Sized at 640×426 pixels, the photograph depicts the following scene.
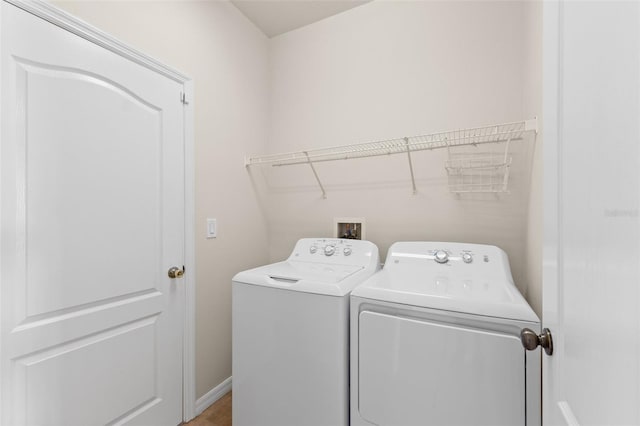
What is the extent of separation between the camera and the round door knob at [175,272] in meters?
1.68

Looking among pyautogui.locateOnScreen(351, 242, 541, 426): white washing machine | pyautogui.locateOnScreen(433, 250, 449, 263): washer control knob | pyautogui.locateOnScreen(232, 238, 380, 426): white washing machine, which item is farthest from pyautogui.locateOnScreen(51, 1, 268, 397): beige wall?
pyautogui.locateOnScreen(433, 250, 449, 263): washer control knob

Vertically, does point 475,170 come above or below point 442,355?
above

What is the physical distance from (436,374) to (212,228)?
1517mm

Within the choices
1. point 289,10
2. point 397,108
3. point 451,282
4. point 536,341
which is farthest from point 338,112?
point 536,341

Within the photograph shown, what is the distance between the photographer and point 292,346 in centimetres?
141

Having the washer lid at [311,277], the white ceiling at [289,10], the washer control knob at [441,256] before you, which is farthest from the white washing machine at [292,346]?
the white ceiling at [289,10]

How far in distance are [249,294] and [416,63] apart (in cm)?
180

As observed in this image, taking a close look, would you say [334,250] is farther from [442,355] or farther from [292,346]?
[442,355]

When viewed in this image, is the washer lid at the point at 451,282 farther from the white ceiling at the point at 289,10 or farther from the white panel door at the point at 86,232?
the white ceiling at the point at 289,10

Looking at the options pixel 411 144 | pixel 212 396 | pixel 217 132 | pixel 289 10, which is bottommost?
pixel 212 396

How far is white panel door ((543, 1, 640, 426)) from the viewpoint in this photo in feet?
1.25

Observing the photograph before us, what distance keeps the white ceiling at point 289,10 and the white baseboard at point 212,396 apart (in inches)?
107

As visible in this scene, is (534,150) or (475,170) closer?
(534,150)

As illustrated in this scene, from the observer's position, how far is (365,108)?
6.95ft
